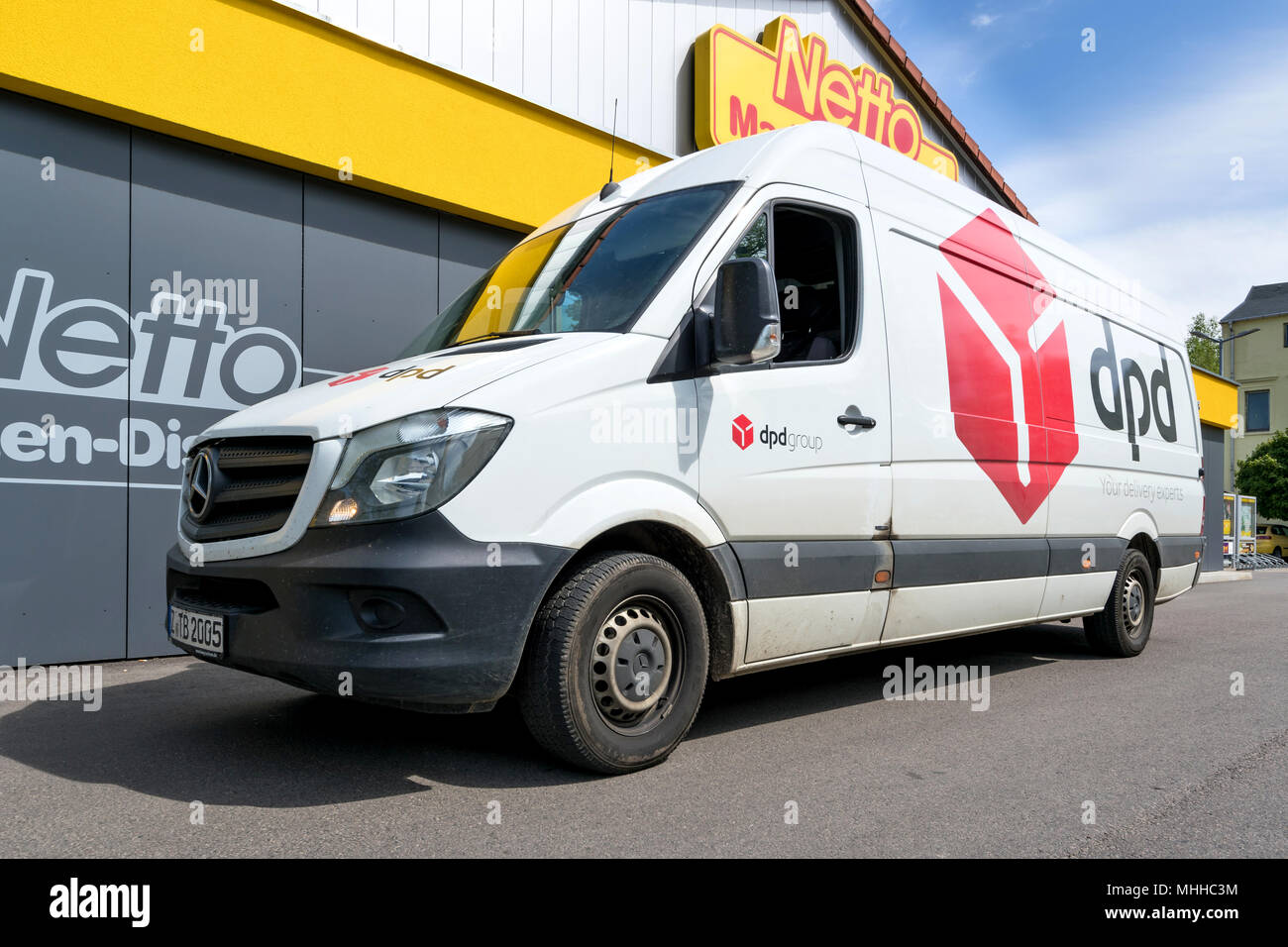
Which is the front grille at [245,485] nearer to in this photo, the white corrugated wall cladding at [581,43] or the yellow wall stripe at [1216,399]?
the white corrugated wall cladding at [581,43]

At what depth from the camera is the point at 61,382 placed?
6.00 metres

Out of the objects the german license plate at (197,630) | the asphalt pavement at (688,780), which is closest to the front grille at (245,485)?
the german license plate at (197,630)

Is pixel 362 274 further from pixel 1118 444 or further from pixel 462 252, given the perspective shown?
pixel 1118 444

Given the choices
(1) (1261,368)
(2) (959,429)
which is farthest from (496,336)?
(1) (1261,368)

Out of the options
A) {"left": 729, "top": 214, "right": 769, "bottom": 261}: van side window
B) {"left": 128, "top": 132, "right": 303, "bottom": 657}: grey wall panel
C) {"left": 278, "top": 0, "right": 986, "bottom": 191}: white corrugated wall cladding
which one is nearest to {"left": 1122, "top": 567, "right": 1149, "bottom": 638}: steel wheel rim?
{"left": 729, "top": 214, "right": 769, "bottom": 261}: van side window

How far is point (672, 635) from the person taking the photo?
370 cm

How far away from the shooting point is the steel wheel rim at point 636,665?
11.3 ft

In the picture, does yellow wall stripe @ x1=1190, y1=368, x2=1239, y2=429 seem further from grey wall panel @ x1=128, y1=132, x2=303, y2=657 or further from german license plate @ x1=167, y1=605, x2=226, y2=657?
german license plate @ x1=167, y1=605, x2=226, y2=657

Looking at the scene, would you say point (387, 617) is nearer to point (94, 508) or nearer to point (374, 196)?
point (94, 508)

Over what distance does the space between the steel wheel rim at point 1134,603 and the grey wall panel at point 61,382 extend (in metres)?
→ 6.79

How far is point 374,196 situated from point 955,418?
5.02 m

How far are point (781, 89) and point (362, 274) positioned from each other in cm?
635

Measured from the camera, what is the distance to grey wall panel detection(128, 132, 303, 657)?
6375 millimetres
